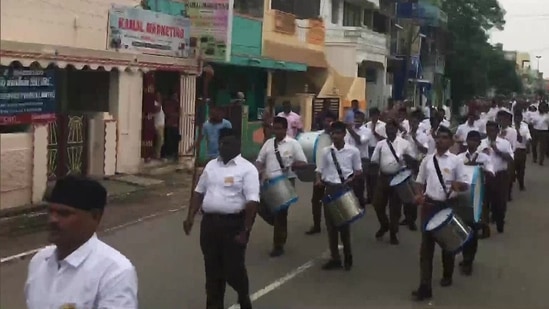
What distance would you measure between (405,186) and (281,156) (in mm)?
1842

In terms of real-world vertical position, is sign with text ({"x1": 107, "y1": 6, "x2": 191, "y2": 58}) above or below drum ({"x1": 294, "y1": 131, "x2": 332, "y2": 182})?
above

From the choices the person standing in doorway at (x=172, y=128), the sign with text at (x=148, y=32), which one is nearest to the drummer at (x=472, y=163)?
the sign with text at (x=148, y=32)

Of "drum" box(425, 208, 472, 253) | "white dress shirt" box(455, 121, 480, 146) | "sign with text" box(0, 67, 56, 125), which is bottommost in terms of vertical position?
"drum" box(425, 208, 472, 253)

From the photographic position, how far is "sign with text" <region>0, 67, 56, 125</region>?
873 cm

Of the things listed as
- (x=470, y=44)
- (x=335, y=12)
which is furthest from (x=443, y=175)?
(x=470, y=44)

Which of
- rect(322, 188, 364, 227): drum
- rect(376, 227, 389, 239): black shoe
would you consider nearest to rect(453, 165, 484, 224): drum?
rect(322, 188, 364, 227): drum

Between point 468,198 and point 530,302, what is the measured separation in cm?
111

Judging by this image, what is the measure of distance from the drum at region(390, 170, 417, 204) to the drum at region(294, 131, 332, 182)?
1.00m

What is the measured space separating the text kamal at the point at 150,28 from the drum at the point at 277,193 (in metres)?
7.14

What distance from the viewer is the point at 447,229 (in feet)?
27.1

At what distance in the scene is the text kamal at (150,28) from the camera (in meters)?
16.1

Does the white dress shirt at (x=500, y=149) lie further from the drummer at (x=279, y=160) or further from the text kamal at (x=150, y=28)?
the text kamal at (x=150, y=28)

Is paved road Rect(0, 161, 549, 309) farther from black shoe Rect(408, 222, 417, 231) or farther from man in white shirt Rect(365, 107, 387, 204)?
man in white shirt Rect(365, 107, 387, 204)

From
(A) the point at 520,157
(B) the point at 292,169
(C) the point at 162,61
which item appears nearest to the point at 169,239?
(B) the point at 292,169
